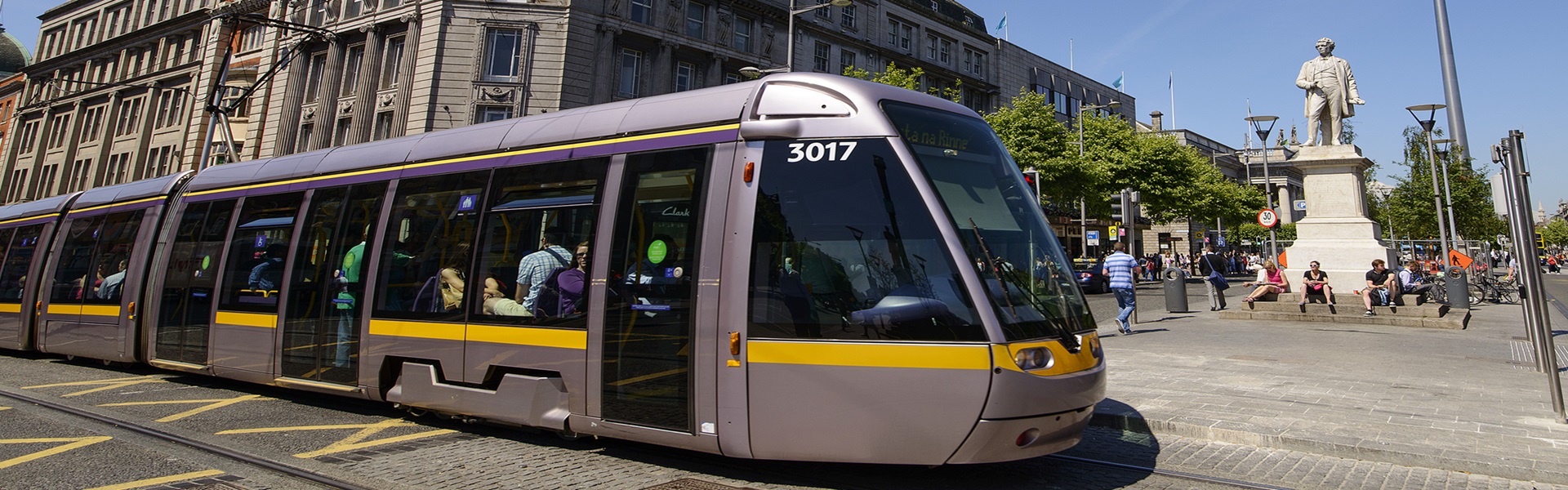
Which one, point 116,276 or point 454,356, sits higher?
point 116,276

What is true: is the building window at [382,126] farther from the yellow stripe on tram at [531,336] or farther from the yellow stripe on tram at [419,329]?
the yellow stripe on tram at [531,336]

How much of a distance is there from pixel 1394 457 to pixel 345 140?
3257cm

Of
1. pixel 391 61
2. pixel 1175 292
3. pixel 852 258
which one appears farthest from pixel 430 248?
pixel 391 61

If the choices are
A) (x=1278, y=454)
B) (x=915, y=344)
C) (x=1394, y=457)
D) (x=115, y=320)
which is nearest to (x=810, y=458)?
(x=915, y=344)

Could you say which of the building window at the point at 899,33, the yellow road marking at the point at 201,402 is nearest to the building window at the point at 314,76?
the building window at the point at 899,33

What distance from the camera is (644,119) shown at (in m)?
5.31

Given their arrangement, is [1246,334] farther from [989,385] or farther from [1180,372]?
[989,385]

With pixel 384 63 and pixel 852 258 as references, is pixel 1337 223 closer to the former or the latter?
A: pixel 852 258

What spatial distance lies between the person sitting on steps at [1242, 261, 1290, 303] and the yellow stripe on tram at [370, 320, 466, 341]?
15.9 meters

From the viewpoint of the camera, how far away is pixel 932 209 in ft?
14.0

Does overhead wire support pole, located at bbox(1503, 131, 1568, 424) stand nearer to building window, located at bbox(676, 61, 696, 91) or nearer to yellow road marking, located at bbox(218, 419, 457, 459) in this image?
yellow road marking, located at bbox(218, 419, 457, 459)

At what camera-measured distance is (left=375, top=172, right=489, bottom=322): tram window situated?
596 cm

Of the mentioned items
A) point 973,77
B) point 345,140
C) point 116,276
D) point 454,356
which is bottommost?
point 454,356

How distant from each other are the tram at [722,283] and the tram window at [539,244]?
0.7 inches
